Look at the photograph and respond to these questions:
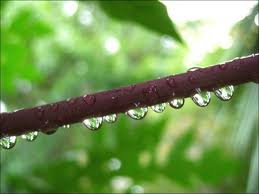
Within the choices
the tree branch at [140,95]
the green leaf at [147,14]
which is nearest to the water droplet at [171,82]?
the tree branch at [140,95]

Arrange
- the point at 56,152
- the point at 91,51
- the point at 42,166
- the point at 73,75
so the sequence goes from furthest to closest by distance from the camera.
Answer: the point at 91,51 → the point at 73,75 → the point at 56,152 → the point at 42,166

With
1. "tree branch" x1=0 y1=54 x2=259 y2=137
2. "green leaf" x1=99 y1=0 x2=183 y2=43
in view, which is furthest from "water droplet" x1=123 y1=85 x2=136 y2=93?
"green leaf" x1=99 y1=0 x2=183 y2=43

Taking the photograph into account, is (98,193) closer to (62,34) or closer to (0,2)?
(0,2)

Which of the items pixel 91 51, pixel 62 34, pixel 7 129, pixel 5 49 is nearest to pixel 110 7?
pixel 7 129

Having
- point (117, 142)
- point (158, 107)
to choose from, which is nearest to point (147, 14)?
point (158, 107)

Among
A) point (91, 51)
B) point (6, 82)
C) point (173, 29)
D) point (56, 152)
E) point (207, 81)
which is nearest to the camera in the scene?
point (207, 81)

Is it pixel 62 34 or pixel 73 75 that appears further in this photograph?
pixel 62 34

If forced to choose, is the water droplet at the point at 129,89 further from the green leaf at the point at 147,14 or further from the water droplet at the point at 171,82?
the green leaf at the point at 147,14
